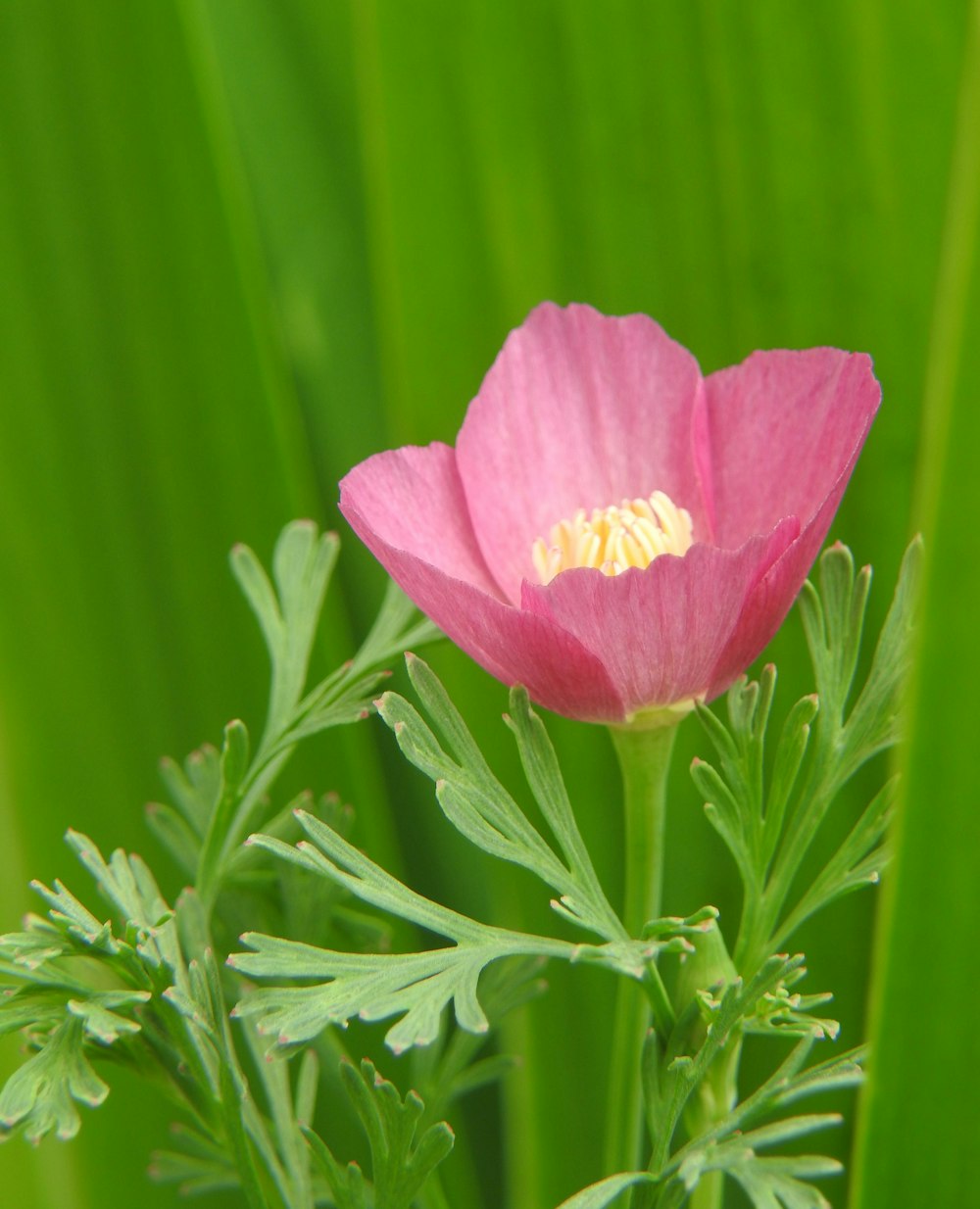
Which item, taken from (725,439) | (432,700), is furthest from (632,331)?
(432,700)

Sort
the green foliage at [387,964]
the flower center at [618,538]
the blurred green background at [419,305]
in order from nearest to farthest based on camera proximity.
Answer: the green foliage at [387,964] → the flower center at [618,538] → the blurred green background at [419,305]

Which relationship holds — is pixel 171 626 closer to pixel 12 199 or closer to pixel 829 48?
pixel 12 199

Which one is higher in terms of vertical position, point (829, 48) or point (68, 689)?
point (829, 48)

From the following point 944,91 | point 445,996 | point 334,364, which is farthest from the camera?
point 334,364

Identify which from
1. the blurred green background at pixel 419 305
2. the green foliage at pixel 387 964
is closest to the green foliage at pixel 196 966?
the green foliage at pixel 387 964

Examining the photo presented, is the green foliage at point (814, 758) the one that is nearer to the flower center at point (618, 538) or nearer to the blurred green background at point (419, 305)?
the flower center at point (618, 538)

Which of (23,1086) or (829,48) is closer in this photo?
(23,1086)

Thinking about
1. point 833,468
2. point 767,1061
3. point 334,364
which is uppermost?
point 334,364

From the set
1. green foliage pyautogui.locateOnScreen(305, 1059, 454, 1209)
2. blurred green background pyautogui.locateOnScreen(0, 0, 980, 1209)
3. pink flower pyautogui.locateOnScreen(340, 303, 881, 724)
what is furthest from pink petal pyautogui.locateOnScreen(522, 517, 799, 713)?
blurred green background pyautogui.locateOnScreen(0, 0, 980, 1209)

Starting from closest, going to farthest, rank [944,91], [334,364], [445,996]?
[445,996], [944,91], [334,364]
